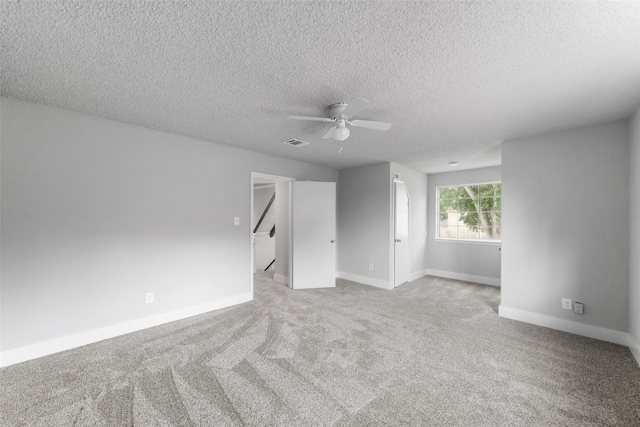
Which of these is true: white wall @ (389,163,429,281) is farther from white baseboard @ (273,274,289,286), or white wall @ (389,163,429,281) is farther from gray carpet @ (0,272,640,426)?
white baseboard @ (273,274,289,286)

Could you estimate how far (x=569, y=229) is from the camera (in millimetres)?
3066

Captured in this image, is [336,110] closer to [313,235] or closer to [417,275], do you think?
[313,235]

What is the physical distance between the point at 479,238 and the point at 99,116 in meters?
6.48

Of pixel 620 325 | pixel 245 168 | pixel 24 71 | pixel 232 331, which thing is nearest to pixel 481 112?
pixel 620 325

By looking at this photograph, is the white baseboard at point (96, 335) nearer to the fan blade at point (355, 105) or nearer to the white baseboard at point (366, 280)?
the white baseboard at point (366, 280)

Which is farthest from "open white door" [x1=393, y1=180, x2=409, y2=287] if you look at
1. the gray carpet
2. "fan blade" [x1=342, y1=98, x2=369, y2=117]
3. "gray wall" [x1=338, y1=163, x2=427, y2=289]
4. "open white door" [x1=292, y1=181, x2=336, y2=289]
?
"fan blade" [x1=342, y1=98, x2=369, y2=117]

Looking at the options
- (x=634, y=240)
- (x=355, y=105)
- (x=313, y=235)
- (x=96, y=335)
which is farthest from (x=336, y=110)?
(x=96, y=335)

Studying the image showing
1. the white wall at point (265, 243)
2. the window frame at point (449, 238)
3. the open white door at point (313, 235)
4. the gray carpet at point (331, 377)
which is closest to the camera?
the gray carpet at point (331, 377)

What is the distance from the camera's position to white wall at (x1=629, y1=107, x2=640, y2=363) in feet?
8.08

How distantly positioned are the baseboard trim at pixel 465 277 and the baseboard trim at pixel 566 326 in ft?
6.06

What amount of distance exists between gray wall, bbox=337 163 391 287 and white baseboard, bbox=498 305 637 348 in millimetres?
1873

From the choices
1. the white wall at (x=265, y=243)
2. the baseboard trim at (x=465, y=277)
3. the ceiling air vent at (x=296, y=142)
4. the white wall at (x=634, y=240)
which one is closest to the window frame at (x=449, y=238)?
the baseboard trim at (x=465, y=277)

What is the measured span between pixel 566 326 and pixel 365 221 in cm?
314

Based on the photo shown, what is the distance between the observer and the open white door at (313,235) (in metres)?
4.80
